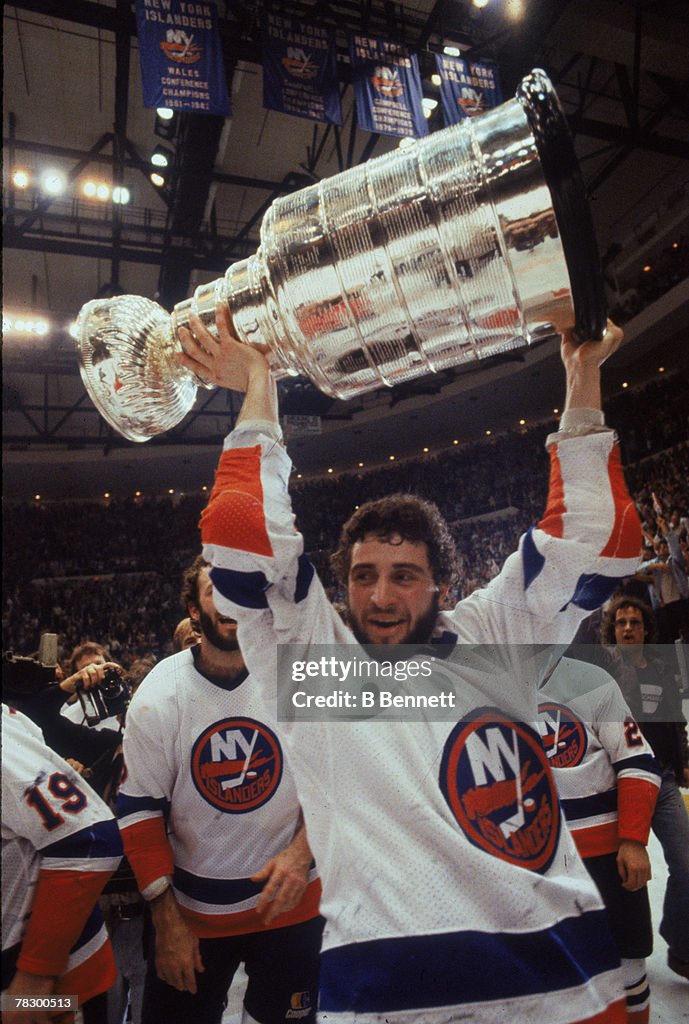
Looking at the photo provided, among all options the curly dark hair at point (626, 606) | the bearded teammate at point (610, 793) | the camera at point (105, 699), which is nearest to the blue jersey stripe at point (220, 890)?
the camera at point (105, 699)

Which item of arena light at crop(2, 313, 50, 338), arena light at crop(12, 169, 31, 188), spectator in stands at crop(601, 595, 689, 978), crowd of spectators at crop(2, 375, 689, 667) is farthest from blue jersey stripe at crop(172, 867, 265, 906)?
arena light at crop(2, 313, 50, 338)

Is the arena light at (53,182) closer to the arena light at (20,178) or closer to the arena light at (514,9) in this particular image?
the arena light at (20,178)

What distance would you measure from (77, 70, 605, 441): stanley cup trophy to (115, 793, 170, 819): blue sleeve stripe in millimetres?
1091

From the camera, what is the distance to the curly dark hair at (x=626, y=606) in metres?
2.65

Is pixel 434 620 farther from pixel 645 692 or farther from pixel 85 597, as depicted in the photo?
pixel 85 597

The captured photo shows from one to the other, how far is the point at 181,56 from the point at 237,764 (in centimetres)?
459

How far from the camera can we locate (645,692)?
101 inches

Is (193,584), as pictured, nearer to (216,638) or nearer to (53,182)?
(216,638)

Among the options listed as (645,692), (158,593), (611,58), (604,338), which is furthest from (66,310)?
(604,338)

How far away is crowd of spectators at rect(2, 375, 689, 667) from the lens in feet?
22.5

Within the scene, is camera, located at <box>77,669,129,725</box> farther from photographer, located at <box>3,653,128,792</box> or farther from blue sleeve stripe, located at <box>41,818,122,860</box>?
blue sleeve stripe, located at <box>41,818,122,860</box>

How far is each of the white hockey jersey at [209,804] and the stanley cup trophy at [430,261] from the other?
0.94m

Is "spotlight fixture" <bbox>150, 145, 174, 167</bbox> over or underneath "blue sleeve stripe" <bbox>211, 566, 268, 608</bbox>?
over

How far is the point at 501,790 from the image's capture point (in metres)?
0.85
